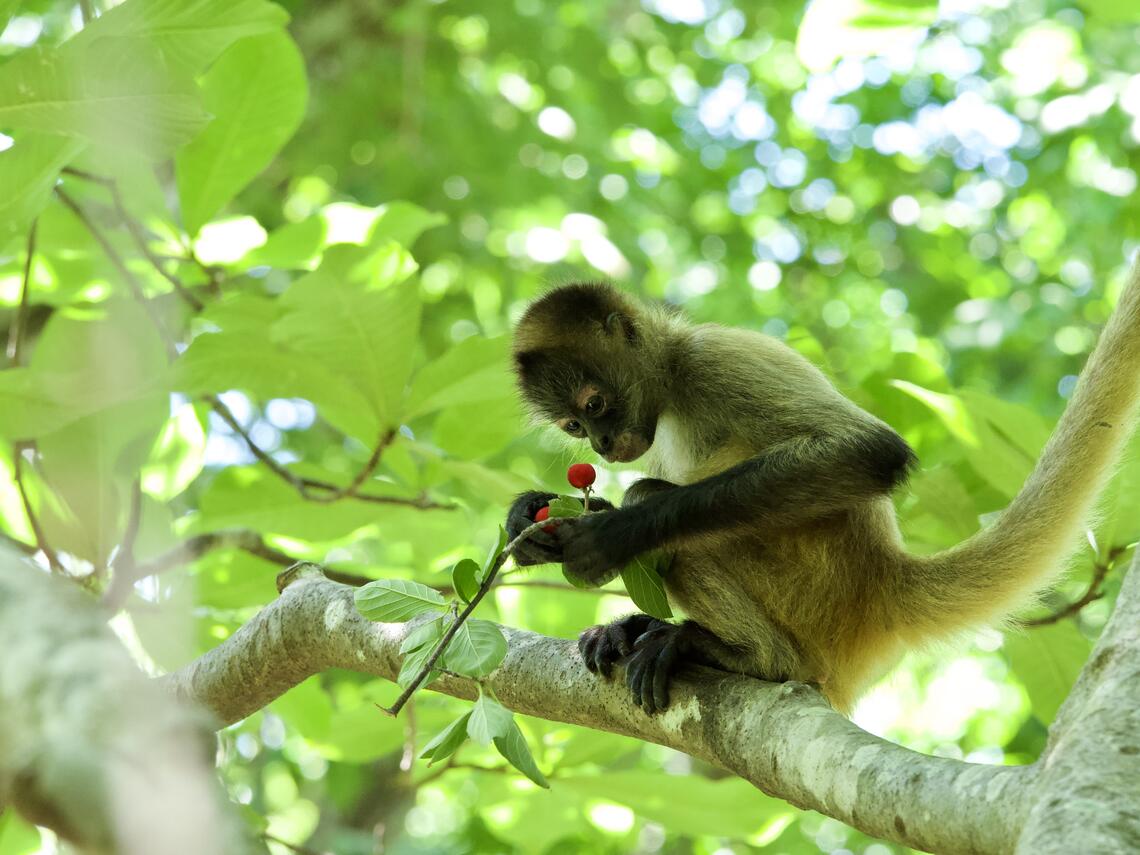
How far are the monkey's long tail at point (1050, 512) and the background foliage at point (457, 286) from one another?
0.25 m

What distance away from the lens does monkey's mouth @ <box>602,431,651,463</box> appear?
14.7 feet

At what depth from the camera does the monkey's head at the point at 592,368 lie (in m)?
4.52

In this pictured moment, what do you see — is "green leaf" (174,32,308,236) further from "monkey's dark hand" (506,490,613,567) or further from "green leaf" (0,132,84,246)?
"monkey's dark hand" (506,490,613,567)

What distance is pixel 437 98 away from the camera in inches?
398

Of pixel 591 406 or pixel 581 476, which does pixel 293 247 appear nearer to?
pixel 591 406

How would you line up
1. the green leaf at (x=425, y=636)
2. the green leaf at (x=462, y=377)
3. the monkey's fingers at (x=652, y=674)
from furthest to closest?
the green leaf at (x=462, y=377) → the monkey's fingers at (x=652, y=674) → the green leaf at (x=425, y=636)

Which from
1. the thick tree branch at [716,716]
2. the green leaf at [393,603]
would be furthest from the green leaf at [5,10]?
the green leaf at [393,603]

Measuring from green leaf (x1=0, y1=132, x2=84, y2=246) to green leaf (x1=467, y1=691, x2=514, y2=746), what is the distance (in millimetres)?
2035

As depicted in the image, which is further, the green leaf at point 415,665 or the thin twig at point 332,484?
the thin twig at point 332,484

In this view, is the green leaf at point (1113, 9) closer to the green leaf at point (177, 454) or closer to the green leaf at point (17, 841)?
the green leaf at point (177, 454)

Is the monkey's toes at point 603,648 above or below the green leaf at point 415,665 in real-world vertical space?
below

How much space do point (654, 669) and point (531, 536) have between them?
2.55 feet

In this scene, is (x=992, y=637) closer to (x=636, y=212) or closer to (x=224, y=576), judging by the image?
(x=224, y=576)

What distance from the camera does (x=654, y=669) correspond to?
9.91 feet
